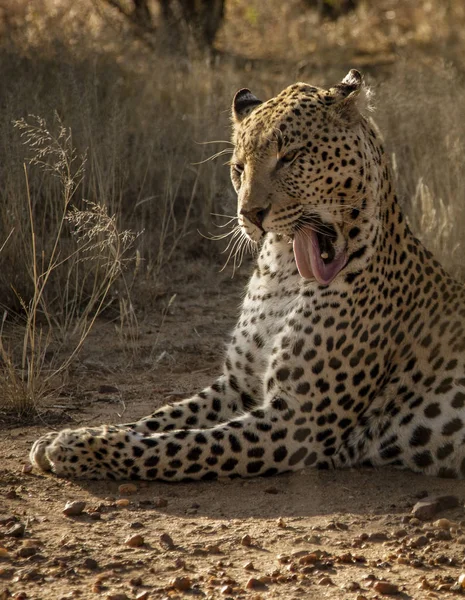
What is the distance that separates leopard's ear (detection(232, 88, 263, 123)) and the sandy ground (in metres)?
2.12

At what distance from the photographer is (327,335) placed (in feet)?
19.6

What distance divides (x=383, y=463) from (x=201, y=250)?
15.0 feet

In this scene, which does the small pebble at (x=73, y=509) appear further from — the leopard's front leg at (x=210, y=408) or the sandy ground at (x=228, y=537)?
the leopard's front leg at (x=210, y=408)

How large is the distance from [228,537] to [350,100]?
2.44m

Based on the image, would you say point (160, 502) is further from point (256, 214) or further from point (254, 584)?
point (256, 214)

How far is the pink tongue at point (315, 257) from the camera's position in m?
5.98

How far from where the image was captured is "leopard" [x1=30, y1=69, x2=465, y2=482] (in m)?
A: 5.87

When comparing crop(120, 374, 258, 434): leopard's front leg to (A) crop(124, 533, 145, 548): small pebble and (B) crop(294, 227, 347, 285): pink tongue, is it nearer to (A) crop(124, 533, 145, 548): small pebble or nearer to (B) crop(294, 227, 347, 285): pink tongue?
(B) crop(294, 227, 347, 285): pink tongue

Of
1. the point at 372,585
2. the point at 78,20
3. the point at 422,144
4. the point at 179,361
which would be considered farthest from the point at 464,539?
the point at 78,20

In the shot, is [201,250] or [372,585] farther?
[201,250]

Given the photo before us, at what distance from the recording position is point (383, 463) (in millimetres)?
6090

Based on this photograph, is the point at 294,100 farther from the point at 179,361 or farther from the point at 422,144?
the point at 422,144

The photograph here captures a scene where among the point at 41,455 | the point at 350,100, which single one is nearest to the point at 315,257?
the point at 350,100

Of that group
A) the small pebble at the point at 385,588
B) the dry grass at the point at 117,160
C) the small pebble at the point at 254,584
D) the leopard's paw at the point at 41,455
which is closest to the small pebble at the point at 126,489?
the leopard's paw at the point at 41,455
